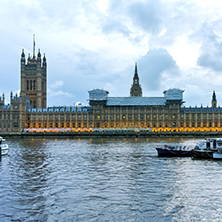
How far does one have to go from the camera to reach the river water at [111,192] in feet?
89.1

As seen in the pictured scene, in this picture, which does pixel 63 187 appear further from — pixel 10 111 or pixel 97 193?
pixel 10 111

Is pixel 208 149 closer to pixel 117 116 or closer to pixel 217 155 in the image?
pixel 217 155

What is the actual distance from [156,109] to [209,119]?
2965cm

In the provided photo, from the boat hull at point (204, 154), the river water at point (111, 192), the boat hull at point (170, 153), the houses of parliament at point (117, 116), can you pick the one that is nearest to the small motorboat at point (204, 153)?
the boat hull at point (204, 154)

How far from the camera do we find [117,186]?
36469 millimetres

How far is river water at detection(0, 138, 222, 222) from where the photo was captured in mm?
27172

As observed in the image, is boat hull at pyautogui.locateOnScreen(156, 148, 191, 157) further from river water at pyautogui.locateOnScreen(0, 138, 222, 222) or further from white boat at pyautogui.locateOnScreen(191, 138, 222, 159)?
river water at pyautogui.locateOnScreen(0, 138, 222, 222)

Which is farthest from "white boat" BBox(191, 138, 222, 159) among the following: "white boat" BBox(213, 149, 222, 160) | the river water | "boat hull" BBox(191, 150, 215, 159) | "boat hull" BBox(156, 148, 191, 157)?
the river water

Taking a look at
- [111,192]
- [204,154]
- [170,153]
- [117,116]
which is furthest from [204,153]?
[117,116]

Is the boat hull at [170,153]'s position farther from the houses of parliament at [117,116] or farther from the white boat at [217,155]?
the houses of parliament at [117,116]

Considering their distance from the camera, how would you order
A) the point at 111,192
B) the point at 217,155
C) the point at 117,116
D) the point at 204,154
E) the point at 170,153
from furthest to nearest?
the point at 117,116 < the point at 170,153 < the point at 204,154 < the point at 217,155 < the point at 111,192

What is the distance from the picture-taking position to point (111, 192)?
33781 millimetres

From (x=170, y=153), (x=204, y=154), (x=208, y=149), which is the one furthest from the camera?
(x=170, y=153)

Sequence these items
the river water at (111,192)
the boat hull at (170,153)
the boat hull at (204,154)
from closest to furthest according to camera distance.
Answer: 1. the river water at (111,192)
2. the boat hull at (204,154)
3. the boat hull at (170,153)
